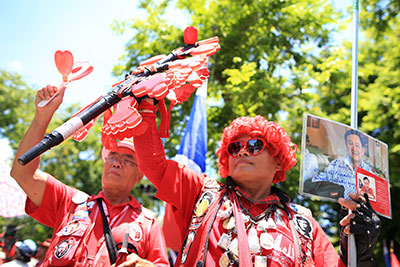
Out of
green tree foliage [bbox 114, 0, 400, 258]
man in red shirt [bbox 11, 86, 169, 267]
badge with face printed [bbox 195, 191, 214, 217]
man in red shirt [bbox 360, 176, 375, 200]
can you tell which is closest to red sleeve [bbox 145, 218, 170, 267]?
man in red shirt [bbox 11, 86, 169, 267]

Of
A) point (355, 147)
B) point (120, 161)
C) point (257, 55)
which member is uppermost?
point (257, 55)

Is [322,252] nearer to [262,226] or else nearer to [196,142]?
[262,226]

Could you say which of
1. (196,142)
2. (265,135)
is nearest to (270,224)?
(265,135)

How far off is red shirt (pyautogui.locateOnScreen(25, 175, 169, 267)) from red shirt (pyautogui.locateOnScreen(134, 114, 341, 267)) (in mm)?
440

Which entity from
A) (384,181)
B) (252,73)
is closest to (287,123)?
(252,73)

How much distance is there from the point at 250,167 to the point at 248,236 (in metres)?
0.41

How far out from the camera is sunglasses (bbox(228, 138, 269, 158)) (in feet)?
7.18

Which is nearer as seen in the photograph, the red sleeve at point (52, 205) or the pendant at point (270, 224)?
the pendant at point (270, 224)

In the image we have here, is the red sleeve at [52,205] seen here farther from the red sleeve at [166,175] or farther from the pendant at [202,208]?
the pendant at [202,208]

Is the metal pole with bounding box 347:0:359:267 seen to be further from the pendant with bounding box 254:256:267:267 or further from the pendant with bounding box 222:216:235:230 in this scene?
the pendant with bounding box 222:216:235:230

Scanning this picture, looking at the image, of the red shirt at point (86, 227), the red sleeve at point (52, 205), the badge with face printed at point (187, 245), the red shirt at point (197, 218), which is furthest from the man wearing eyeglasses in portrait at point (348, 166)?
the red sleeve at point (52, 205)

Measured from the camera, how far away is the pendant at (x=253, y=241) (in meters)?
1.85

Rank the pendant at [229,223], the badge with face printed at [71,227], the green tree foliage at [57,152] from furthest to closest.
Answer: the green tree foliage at [57,152] < the badge with face printed at [71,227] < the pendant at [229,223]

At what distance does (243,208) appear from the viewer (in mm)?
2039
